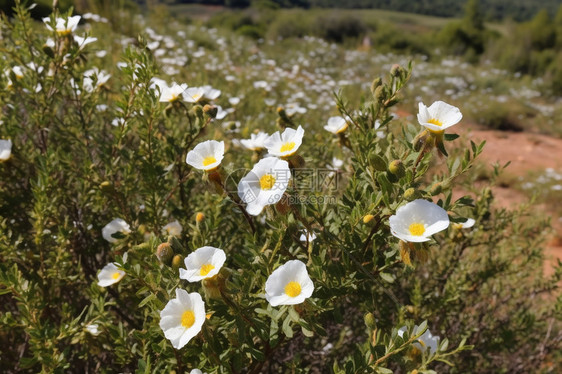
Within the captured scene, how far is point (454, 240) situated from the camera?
1543 mm

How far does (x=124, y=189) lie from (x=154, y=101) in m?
0.43

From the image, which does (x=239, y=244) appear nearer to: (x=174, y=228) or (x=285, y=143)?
(x=174, y=228)

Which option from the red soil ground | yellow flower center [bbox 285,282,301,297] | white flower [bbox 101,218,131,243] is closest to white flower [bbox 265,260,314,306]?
yellow flower center [bbox 285,282,301,297]

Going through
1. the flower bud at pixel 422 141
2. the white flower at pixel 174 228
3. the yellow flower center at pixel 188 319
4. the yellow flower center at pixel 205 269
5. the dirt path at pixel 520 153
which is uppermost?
the flower bud at pixel 422 141

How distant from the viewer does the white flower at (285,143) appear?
104 centimetres

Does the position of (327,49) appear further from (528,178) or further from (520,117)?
(528,178)

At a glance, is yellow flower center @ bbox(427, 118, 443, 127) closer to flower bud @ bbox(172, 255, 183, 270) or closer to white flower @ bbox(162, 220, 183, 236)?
flower bud @ bbox(172, 255, 183, 270)

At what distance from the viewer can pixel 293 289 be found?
90cm

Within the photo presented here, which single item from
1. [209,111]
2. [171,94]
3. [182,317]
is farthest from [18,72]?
[182,317]

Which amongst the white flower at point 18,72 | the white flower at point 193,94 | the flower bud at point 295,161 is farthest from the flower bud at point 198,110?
the white flower at point 18,72

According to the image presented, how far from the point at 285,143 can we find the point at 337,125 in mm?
473

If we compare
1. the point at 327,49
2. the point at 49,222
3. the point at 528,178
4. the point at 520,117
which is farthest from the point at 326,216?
the point at 327,49

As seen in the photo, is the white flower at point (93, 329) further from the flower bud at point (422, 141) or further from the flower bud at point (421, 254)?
the flower bud at point (422, 141)

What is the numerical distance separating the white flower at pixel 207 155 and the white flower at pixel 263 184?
0.33 feet
